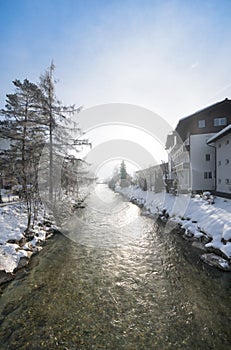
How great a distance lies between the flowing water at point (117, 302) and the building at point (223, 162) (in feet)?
28.3

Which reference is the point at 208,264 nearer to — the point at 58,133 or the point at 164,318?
the point at 164,318

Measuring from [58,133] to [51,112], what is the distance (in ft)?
5.24

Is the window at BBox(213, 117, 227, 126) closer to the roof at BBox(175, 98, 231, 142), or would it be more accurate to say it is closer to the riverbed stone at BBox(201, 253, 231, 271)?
the roof at BBox(175, 98, 231, 142)

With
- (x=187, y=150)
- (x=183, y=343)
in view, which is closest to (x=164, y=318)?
(x=183, y=343)

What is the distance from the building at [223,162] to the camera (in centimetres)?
1252

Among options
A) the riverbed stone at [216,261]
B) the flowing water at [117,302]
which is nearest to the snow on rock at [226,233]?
the riverbed stone at [216,261]

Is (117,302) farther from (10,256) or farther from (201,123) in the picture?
(201,123)

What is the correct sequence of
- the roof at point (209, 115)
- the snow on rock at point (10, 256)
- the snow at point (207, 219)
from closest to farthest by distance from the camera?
the snow on rock at point (10, 256)
the snow at point (207, 219)
the roof at point (209, 115)

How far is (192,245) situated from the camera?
7410mm

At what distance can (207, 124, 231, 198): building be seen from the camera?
41.1 ft

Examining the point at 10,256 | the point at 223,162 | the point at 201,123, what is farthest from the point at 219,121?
the point at 10,256

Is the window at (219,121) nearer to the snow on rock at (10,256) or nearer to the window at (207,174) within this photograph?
the window at (207,174)

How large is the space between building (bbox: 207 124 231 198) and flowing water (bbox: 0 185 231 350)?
8.63 meters

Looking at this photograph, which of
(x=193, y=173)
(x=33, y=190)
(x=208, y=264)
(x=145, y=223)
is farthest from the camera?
(x=193, y=173)
